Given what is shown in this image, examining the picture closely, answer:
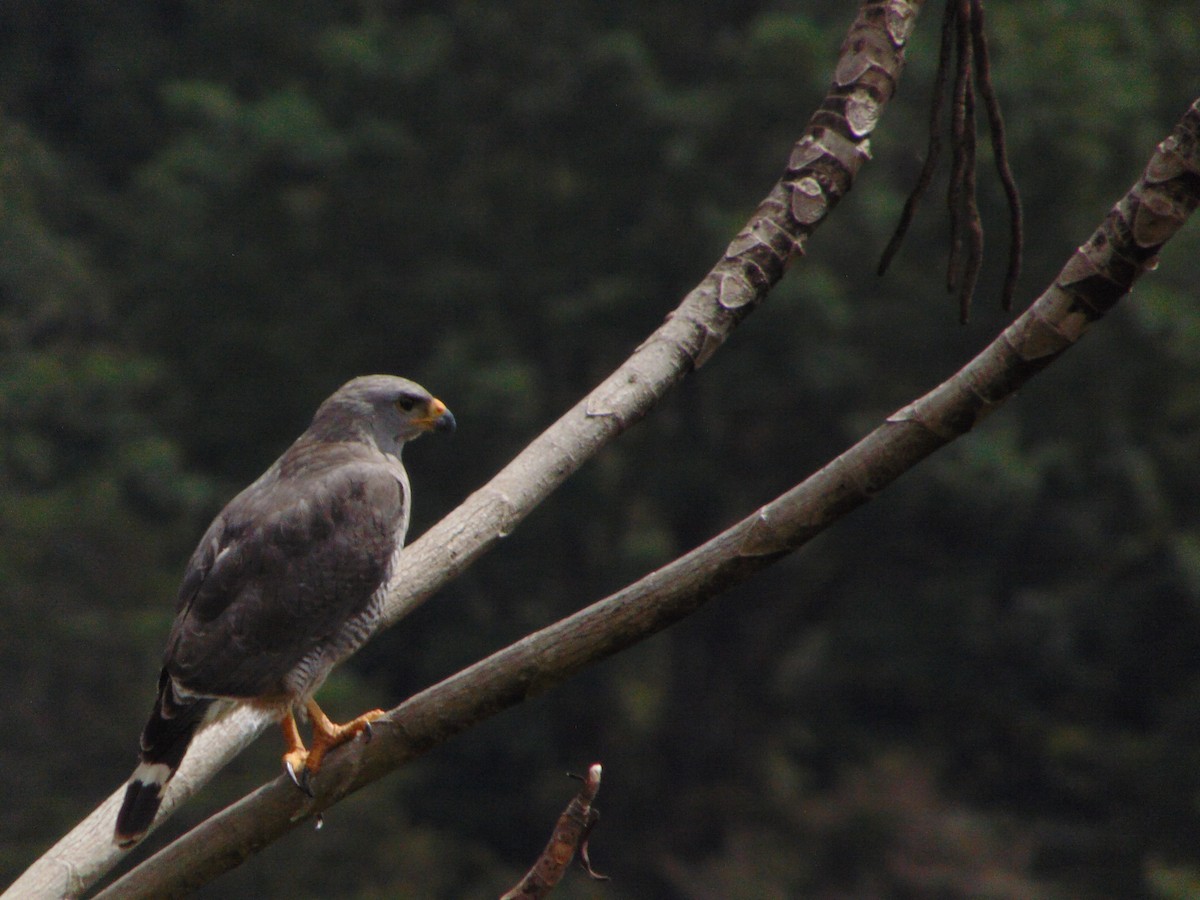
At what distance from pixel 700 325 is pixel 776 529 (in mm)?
913

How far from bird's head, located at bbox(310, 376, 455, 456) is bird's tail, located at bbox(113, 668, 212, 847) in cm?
81

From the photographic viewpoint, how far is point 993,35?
65.8ft

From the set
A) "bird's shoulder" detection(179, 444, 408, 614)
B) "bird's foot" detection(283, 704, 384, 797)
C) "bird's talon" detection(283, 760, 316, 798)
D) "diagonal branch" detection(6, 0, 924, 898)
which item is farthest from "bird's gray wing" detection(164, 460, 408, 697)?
"bird's talon" detection(283, 760, 316, 798)

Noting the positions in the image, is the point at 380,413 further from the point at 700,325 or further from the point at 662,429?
the point at 662,429

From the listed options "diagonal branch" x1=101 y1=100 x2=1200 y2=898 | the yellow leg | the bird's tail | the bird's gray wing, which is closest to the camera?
"diagonal branch" x1=101 y1=100 x2=1200 y2=898

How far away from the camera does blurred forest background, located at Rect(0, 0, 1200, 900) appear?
1934 cm

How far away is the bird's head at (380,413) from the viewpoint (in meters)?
3.99

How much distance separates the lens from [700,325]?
2982 mm

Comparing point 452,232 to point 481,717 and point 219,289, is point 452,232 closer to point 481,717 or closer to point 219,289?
point 219,289

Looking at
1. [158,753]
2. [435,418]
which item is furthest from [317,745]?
[435,418]

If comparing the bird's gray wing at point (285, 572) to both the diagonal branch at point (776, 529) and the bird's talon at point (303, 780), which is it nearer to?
the bird's talon at point (303, 780)

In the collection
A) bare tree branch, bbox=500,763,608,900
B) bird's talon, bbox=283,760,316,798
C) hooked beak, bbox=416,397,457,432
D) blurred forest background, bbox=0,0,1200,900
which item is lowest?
bare tree branch, bbox=500,763,608,900

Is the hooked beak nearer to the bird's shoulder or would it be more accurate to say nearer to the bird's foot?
the bird's shoulder

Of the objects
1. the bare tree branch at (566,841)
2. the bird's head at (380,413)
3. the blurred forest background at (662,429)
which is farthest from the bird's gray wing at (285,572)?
the blurred forest background at (662,429)
